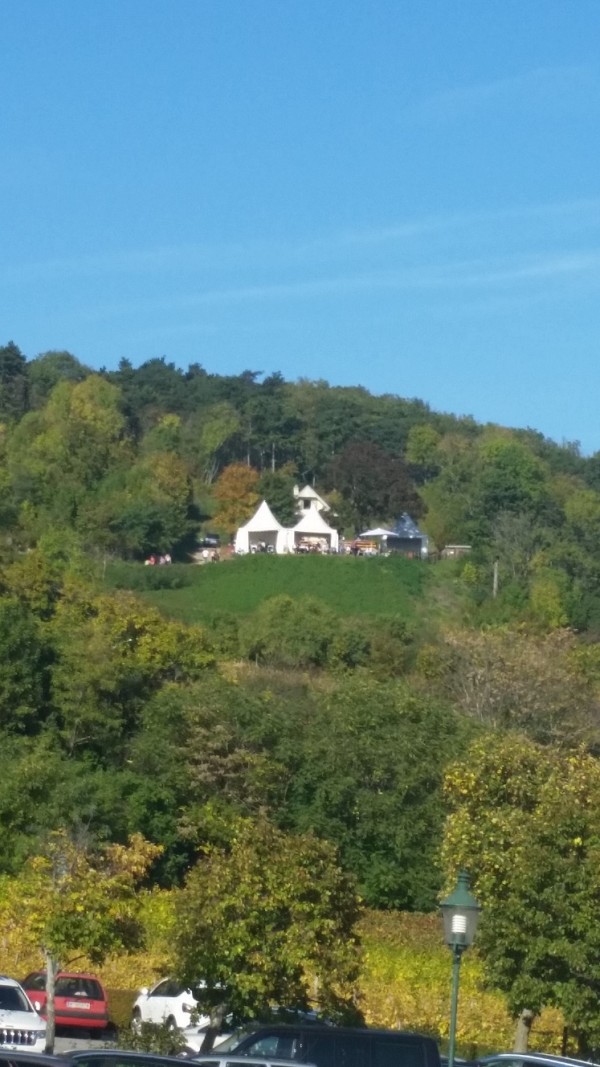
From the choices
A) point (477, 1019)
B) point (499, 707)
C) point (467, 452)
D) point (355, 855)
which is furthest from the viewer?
point (467, 452)

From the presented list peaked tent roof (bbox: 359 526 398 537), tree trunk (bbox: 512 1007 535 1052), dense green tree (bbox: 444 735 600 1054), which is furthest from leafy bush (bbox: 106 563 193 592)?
tree trunk (bbox: 512 1007 535 1052)

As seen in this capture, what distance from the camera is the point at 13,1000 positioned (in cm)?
2169

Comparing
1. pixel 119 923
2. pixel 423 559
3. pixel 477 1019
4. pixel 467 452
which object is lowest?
pixel 477 1019

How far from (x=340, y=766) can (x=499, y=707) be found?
470 inches

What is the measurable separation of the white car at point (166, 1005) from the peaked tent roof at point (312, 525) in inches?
3147

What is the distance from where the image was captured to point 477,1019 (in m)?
27.1

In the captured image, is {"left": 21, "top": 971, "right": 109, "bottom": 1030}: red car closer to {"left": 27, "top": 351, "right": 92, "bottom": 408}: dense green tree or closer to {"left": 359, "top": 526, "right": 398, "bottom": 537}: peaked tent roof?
{"left": 359, "top": 526, "right": 398, "bottom": 537}: peaked tent roof

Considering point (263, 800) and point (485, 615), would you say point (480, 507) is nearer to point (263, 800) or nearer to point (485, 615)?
point (485, 615)

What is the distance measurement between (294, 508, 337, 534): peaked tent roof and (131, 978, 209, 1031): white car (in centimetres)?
7993

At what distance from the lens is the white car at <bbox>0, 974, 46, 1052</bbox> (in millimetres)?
20453

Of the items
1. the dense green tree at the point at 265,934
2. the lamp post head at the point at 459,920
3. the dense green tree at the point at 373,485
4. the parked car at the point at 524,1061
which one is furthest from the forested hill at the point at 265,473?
the lamp post head at the point at 459,920

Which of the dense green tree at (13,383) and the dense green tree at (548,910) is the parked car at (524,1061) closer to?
the dense green tree at (548,910)

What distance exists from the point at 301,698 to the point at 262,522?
4931 cm

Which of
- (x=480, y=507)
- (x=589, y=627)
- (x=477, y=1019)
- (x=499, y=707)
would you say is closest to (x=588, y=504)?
(x=480, y=507)
